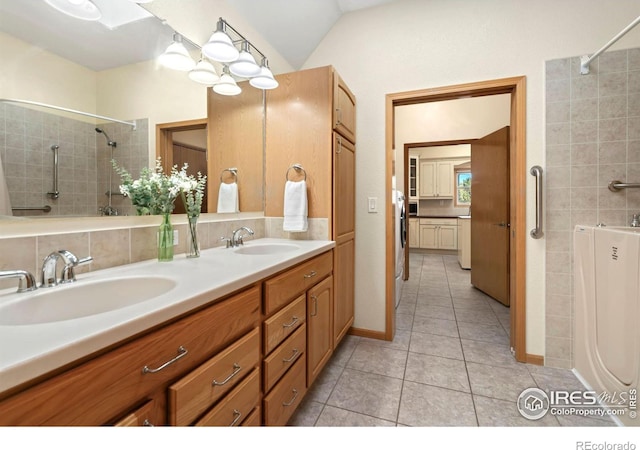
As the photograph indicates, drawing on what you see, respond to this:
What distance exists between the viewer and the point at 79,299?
2.83ft

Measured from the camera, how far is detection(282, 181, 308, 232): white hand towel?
6.34 feet

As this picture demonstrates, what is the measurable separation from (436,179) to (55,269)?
6836 millimetres

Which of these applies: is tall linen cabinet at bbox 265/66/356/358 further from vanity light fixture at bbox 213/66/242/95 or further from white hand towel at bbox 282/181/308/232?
vanity light fixture at bbox 213/66/242/95

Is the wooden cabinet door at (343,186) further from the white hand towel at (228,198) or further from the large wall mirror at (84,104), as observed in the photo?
the large wall mirror at (84,104)

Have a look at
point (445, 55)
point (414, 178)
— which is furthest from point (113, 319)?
point (414, 178)

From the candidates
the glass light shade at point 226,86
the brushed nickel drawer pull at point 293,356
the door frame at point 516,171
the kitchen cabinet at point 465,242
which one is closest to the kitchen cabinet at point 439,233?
the kitchen cabinet at point 465,242

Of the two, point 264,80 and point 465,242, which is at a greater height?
point 264,80

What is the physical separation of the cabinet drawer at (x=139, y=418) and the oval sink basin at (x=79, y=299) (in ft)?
1.23

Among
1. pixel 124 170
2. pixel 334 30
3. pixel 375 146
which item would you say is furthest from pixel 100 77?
pixel 334 30

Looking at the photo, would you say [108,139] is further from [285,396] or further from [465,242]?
[465,242]

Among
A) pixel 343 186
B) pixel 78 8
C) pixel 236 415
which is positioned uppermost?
pixel 78 8

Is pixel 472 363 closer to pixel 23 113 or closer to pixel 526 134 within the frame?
pixel 526 134

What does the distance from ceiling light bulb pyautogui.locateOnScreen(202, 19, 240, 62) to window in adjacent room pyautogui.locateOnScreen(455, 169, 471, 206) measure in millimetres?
6171

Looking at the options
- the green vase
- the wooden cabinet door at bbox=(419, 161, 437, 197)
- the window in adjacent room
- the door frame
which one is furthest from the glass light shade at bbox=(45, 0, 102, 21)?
the window in adjacent room
